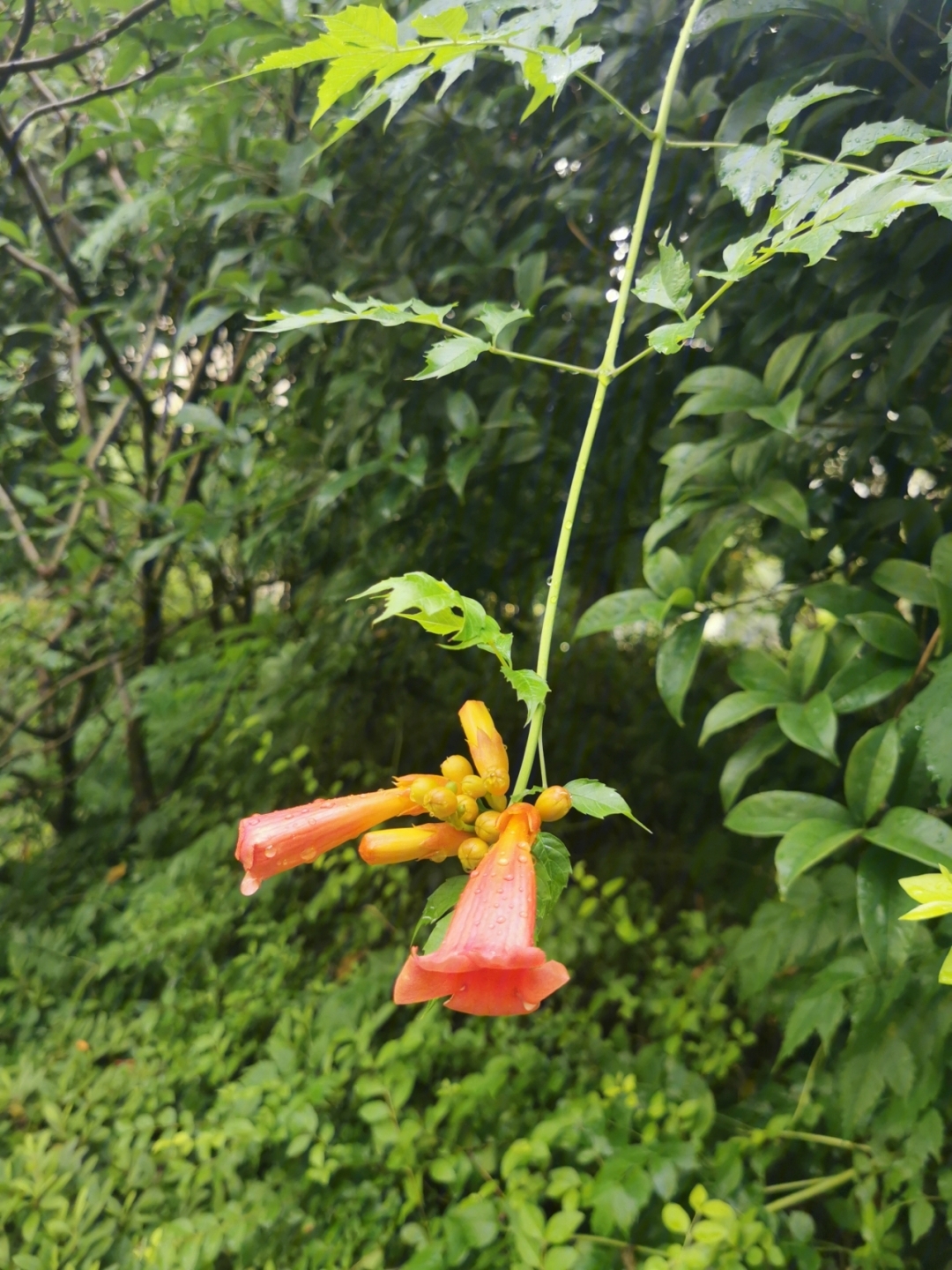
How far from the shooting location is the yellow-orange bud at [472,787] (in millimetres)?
598

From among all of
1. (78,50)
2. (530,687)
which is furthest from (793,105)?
(78,50)

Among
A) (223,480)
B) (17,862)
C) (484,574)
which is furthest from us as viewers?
(17,862)

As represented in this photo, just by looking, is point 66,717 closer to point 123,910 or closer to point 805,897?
point 123,910

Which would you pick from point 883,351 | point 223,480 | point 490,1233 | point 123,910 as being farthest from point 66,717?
point 883,351

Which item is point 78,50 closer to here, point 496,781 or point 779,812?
point 496,781

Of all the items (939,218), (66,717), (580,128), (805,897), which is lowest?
(66,717)

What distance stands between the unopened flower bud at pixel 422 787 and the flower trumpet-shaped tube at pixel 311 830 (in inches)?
0.9

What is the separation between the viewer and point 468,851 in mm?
580

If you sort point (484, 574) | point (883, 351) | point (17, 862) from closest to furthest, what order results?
point (883, 351)
point (484, 574)
point (17, 862)

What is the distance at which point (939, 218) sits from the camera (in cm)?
Result: 103

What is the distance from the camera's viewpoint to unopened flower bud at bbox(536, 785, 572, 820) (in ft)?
1.91

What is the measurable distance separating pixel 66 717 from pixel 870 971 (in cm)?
263

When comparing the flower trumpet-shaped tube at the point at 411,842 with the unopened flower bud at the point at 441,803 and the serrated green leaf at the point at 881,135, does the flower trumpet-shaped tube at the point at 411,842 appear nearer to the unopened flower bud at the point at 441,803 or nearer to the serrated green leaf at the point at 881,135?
the unopened flower bud at the point at 441,803

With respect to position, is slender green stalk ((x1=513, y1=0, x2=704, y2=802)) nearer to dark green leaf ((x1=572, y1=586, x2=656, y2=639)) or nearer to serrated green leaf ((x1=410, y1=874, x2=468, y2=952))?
serrated green leaf ((x1=410, y1=874, x2=468, y2=952))
